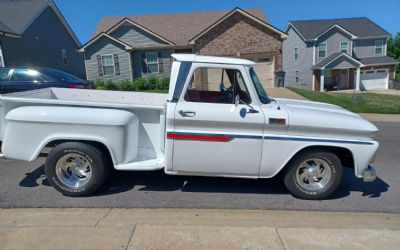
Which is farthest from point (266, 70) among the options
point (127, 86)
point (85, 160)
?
point (85, 160)

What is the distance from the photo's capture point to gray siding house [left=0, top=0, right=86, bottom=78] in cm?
1881

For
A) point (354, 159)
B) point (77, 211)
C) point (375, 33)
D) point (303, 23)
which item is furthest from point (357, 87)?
point (77, 211)

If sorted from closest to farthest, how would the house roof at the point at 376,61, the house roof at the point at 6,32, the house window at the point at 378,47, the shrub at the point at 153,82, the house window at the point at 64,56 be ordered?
the house roof at the point at 6,32
the shrub at the point at 153,82
the house window at the point at 64,56
the house roof at the point at 376,61
the house window at the point at 378,47

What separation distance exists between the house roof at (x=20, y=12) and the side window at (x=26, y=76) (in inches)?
476

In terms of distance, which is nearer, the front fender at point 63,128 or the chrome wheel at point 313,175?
the front fender at point 63,128

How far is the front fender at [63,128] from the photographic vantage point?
3.72m

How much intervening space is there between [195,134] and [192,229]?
1198 mm

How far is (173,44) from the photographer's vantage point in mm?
21859

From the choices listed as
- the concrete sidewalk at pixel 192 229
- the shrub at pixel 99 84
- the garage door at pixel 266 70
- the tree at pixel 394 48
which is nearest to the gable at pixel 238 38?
the garage door at pixel 266 70

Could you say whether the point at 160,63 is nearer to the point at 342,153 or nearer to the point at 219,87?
the point at 219,87

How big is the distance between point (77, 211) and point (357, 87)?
34523 millimetres

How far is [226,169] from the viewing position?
12.7 ft

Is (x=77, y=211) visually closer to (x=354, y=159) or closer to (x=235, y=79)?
(x=235, y=79)

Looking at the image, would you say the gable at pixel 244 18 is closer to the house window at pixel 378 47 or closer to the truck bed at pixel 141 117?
the truck bed at pixel 141 117
